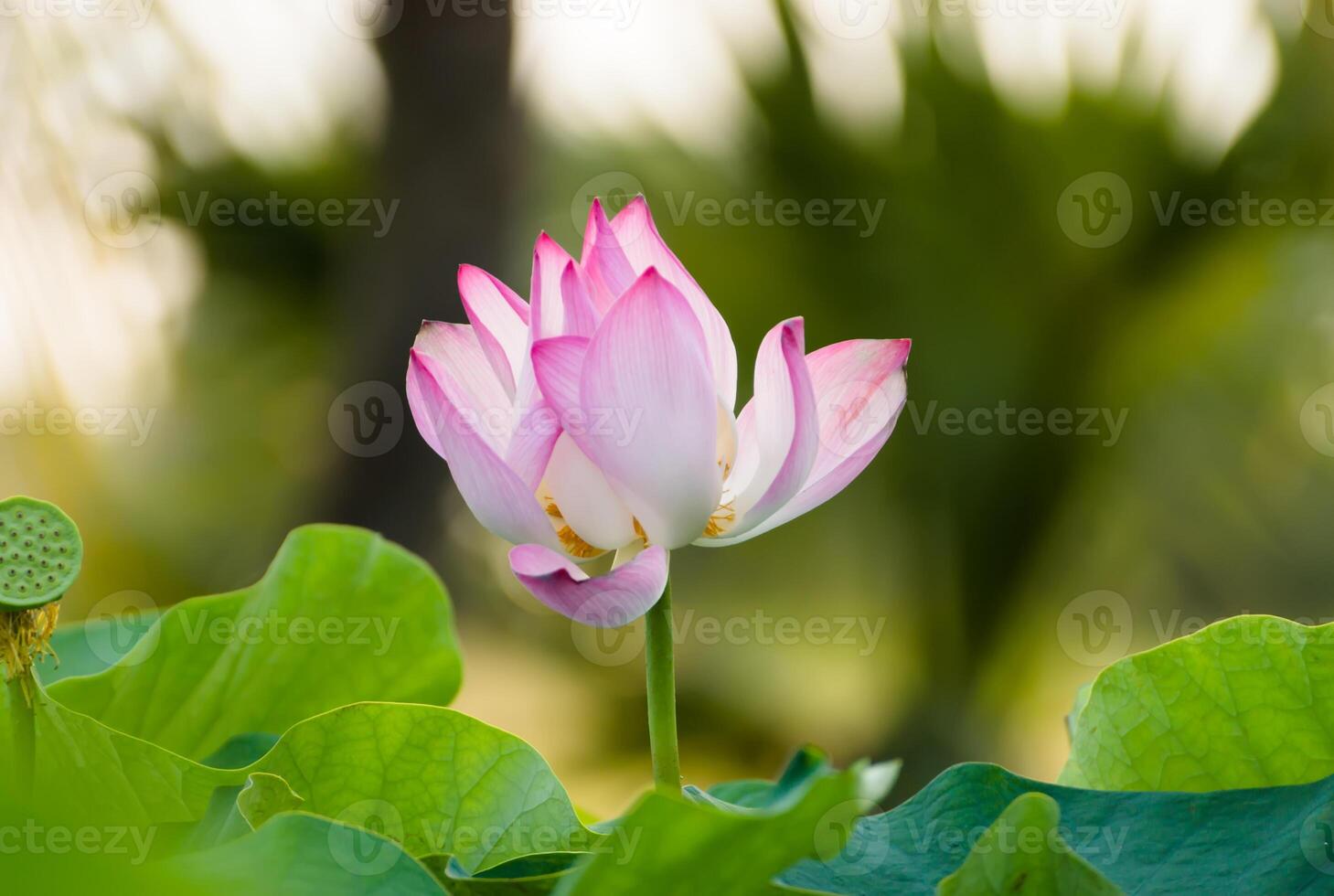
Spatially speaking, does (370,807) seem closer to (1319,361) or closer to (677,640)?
(677,640)

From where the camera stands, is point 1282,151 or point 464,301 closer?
point 464,301

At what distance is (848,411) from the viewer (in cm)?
25

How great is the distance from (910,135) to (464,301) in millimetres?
1939

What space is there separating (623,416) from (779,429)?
0.12ft

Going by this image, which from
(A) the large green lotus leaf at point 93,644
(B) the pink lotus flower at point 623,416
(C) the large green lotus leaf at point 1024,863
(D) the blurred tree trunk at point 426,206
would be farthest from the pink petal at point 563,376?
(D) the blurred tree trunk at point 426,206

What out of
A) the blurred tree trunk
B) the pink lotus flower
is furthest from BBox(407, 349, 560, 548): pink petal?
the blurred tree trunk

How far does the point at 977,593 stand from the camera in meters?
1.99

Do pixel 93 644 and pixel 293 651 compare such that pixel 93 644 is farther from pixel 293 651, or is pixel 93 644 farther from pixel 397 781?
pixel 397 781

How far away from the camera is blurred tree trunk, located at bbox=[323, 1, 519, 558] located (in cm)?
169

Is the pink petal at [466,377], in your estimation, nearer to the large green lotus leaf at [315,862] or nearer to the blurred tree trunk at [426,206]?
the large green lotus leaf at [315,862]

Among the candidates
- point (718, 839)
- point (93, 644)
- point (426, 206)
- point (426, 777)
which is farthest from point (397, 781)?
point (426, 206)

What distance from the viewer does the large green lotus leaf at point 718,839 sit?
A: 130 mm

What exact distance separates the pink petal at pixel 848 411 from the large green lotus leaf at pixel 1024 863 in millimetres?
88

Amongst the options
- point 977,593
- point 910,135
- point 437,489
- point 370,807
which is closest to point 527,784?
point 370,807
